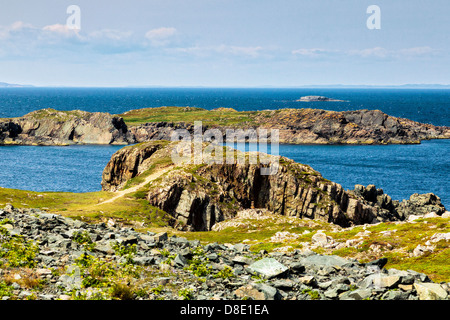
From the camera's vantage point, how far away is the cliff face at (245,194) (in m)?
69.1

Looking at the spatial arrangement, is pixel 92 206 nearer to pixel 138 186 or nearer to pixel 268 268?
pixel 138 186

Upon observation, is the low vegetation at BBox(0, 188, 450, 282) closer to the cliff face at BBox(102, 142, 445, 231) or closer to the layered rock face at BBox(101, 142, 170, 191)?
the cliff face at BBox(102, 142, 445, 231)

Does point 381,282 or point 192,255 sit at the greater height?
point 381,282

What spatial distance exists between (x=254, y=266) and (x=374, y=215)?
211 ft

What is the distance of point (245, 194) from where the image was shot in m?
80.4

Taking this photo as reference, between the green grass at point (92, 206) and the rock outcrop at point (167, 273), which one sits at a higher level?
the rock outcrop at point (167, 273)

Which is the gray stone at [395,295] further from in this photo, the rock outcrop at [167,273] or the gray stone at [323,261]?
the gray stone at [323,261]

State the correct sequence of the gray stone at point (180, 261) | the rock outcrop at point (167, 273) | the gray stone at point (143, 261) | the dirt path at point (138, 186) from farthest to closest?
1. the dirt path at point (138, 186)
2. the gray stone at point (180, 261)
3. the gray stone at point (143, 261)
4. the rock outcrop at point (167, 273)

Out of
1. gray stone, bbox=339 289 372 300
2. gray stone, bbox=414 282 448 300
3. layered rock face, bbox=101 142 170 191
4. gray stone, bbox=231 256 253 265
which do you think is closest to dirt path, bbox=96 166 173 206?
layered rock face, bbox=101 142 170 191

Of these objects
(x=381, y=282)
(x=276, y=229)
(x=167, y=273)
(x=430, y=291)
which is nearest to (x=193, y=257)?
(x=167, y=273)

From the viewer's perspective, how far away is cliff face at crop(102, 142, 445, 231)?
69.1 meters

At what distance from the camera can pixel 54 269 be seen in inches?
926

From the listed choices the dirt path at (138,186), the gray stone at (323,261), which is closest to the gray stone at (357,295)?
the gray stone at (323,261)
